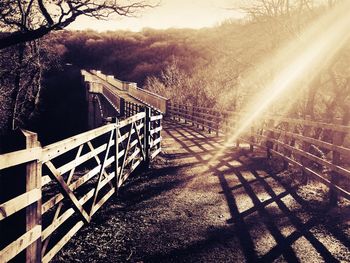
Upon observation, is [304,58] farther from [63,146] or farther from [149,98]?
[149,98]

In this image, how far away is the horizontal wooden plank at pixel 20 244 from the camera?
2.60 meters

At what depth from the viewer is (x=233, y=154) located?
36.4ft

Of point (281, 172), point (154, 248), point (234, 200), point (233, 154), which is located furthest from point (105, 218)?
point (233, 154)

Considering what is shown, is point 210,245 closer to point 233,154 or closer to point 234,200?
point 234,200

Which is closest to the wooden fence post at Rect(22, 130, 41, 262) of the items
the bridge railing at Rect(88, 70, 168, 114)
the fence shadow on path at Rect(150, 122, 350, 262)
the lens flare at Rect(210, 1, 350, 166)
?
the fence shadow on path at Rect(150, 122, 350, 262)

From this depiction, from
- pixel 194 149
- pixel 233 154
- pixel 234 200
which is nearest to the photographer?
pixel 234 200

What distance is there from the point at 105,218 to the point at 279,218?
9.30 ft

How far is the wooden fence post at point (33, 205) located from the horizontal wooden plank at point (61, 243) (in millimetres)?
456

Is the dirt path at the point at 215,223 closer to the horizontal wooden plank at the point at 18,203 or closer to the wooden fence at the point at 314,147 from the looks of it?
the wooden fence at the point at 314,147

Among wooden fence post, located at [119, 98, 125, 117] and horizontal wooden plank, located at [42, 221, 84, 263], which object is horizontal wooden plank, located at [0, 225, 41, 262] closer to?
horizontal wooden plank, located at [42, 221, 84, 263]

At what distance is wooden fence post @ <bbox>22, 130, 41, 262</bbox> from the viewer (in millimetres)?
3064

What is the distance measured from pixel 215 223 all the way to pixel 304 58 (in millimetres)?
8981

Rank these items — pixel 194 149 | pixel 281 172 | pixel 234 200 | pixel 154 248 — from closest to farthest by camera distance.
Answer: pixel 154 248
pixel 234 200
pixel 281 172
pixel 194 149

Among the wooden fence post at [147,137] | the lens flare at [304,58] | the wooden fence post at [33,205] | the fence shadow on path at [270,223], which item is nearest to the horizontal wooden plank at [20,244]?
the wooden fence post at [33,205]
